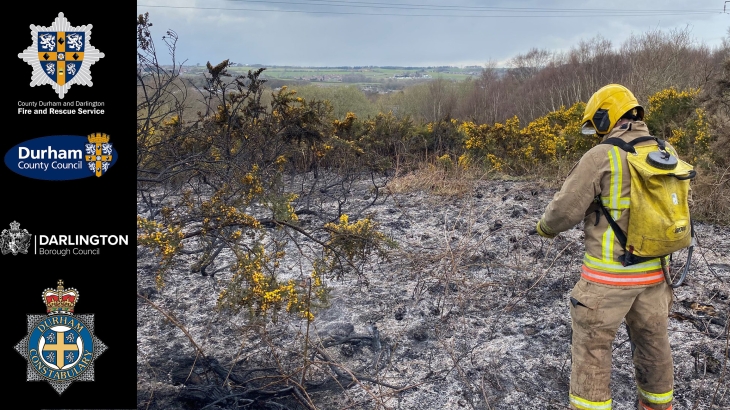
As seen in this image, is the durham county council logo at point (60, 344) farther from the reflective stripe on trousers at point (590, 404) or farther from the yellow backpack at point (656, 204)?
the yellow backpack at point (656, 204)

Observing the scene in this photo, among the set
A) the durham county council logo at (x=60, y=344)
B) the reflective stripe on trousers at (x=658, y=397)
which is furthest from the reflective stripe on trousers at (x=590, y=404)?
the durham county council logo at (x=60, y=344)

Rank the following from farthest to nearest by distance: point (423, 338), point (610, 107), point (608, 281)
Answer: point (423, 338)
point (610, 107)
point (608, 281)

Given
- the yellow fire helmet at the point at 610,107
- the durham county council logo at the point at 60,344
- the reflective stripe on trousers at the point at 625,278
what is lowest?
the durham county council logo at the point at 60,344

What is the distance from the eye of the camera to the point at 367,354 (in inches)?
154

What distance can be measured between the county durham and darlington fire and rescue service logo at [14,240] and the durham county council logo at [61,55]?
0.61m

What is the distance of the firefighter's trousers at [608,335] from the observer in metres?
2.67

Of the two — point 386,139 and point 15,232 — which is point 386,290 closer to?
point 15,232

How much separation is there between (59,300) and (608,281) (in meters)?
2.57

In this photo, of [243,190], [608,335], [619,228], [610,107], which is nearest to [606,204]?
[619,228]

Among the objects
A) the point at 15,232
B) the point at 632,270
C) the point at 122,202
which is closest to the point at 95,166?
the point at 122,202

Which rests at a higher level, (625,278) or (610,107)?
(610,107)

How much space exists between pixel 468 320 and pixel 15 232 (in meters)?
3.22

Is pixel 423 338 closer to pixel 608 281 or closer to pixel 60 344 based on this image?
pixel 608 281

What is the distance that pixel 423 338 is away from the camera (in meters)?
4.09
